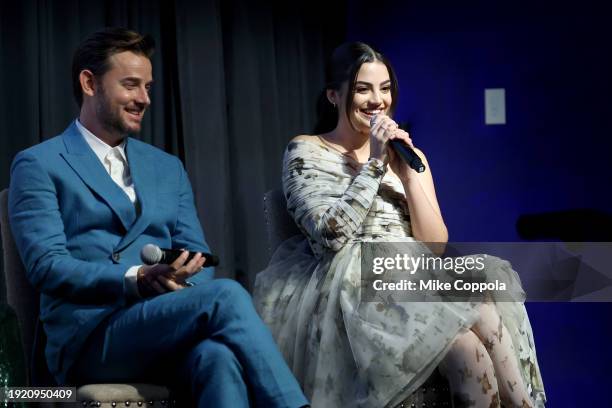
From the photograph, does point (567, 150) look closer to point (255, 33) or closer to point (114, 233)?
point (255, 33)

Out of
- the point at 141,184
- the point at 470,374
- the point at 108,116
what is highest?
the point at 108,116

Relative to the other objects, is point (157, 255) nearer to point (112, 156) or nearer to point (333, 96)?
point (112, 156)

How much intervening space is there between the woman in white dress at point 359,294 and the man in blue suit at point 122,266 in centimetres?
32

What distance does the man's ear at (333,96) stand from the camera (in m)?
2.91

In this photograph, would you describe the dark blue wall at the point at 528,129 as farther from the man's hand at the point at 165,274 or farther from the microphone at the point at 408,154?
the man's hand at the point at 165,274

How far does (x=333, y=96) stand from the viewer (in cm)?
293

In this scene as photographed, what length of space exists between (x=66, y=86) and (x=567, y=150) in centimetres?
186

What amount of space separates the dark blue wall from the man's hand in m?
1.96

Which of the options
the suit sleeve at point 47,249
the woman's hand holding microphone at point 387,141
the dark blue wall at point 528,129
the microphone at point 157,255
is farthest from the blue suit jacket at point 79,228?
the dark blue wall at point 528,129

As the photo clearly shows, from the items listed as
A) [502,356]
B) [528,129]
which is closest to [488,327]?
[502,356]

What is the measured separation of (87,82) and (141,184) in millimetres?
282

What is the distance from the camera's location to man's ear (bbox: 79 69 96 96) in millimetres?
2422

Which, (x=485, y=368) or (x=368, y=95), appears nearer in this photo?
(x=485, y=368)

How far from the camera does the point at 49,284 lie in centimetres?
215
